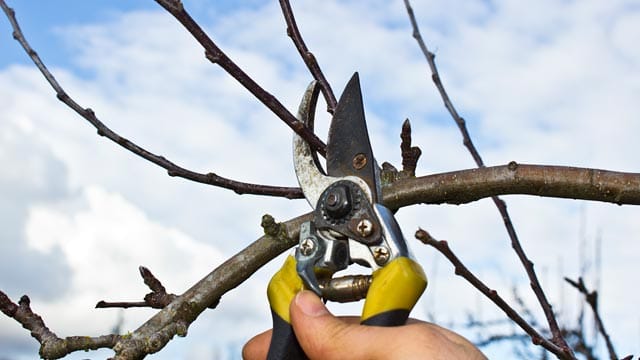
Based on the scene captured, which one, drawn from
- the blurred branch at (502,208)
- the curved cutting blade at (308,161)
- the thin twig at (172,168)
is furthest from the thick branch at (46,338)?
the blurred branch at (502,208)

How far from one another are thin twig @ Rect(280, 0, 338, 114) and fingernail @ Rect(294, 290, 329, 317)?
39.7 inches

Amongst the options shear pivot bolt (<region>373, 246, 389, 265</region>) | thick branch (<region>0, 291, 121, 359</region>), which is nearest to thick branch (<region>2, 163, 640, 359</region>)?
thick branch (<region>0, 291, 121, 359</region>)

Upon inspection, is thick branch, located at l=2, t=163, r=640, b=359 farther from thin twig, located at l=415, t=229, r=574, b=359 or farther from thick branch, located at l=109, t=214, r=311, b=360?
thin twig, located at l=415, t=229, r=574, b=359

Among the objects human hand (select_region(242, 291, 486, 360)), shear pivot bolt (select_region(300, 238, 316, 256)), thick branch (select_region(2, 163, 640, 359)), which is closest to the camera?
human hand (select_region(242, 291, 486, 360))

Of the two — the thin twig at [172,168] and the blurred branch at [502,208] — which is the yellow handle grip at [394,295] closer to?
the thin twig at [172,168]

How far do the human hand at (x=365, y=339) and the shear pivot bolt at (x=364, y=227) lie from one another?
0.21 metres

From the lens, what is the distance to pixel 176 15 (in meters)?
2.50

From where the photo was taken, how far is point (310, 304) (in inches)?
73.5

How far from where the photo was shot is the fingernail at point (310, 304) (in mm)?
1845

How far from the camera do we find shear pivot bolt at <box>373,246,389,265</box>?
1.96 metres

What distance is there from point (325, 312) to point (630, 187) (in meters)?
1.03

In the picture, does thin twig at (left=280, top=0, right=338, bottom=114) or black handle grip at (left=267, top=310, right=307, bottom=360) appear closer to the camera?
black handle grip at (left=267, top=310, right=307, bottom=360)

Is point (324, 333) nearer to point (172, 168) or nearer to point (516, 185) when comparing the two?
point (516, 185)

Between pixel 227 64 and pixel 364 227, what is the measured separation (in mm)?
788
